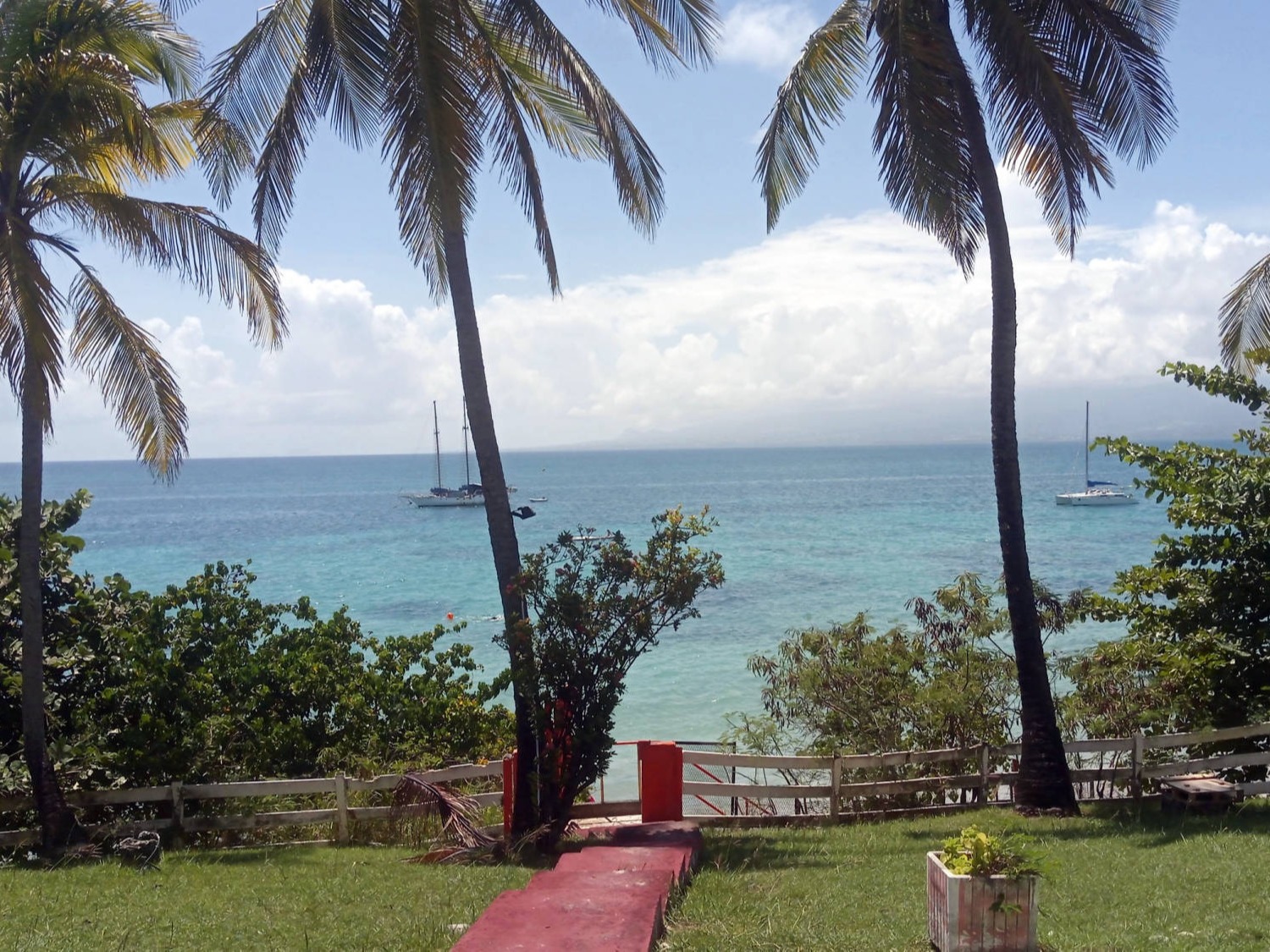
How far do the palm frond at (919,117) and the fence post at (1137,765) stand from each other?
6396mm

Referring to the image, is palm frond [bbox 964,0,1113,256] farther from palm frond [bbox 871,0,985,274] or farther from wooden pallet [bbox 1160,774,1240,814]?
wooden pallet [bbox 1160,774,1240,814]

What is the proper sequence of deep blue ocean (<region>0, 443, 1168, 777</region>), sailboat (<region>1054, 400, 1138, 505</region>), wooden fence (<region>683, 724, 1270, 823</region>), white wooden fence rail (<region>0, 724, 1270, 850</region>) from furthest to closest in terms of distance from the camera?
sailboat (<region>1054, 400, 1138, 505</region>) → deep blue ocean (<region>0, 443, 1168, 777</region>) → wooden fence (<region>683, 724, 1270, 823</region>) → white wooden fence rail (<region>0, 724, 1270, 850</region>)

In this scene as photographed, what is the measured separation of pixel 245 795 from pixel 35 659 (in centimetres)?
255

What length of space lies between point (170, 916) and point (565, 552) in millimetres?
4746

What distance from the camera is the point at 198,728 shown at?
44.6 feet

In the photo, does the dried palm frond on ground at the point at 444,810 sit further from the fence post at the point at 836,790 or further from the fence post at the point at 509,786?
the fence post at the point at 836,790

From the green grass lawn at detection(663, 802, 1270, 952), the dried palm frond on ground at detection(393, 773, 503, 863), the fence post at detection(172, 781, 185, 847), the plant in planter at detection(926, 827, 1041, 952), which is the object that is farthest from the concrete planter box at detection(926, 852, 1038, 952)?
the fence post at detection(172, 781, 185, 847)

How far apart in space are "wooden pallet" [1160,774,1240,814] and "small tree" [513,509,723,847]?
5.67m

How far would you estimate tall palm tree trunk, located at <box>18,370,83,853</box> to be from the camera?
11188 mm

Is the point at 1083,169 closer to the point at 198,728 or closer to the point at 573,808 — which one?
the point at 573,808

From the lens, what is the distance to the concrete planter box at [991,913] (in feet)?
20.5

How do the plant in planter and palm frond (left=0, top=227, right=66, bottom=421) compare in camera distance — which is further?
palm frond (left=0, top=227, right=66, bottom=421)

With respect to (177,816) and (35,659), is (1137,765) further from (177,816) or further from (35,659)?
(35,659)

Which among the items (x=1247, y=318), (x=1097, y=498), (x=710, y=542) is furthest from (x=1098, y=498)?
(x=1247, y=318)
